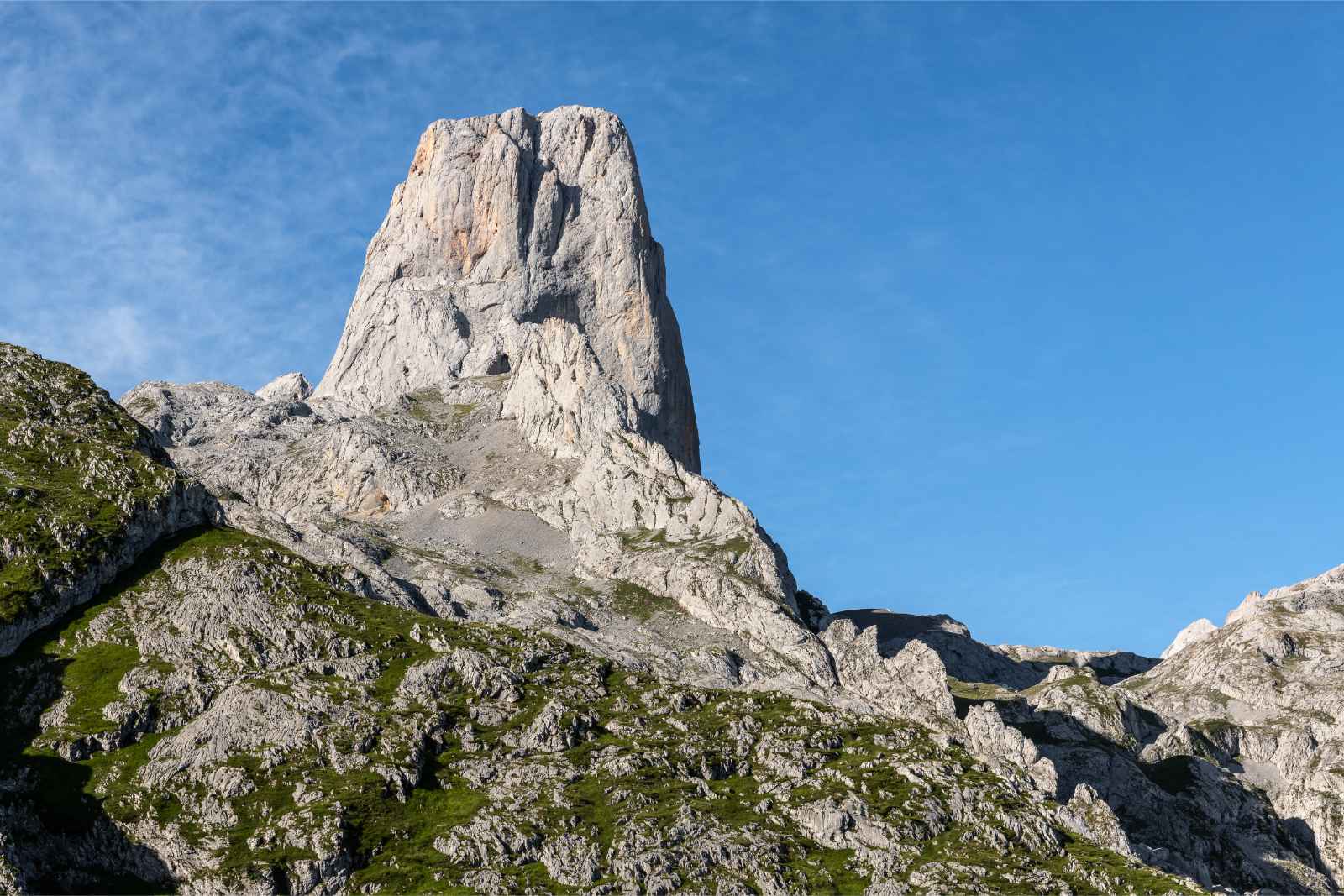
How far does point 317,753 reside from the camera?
548 ft

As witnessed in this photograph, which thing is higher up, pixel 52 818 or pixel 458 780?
pixel 458 780

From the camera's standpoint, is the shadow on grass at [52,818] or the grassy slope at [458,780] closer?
the shadow on grass at [52,818]

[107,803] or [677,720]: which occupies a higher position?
[677,720]

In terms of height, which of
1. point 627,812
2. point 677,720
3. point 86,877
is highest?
point 677,720

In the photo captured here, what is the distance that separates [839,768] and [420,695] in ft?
158

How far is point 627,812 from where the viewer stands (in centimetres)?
16100

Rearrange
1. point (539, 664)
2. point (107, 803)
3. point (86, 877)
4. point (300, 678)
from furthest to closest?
point (539, 664) < point (300, 678) < point (107, 803) < point (86, 877)

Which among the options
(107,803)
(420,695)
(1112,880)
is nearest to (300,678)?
(420,695)

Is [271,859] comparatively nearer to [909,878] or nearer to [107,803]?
[107,803]

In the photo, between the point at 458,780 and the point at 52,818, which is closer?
the point at 52,818

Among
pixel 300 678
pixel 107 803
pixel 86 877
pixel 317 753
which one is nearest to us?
pixel 86 877

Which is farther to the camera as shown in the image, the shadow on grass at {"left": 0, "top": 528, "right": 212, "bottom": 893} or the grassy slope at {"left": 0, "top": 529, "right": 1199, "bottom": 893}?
the grassy slope at {"left": 0, "top": 529, "right": 1199, "bottom": 893}

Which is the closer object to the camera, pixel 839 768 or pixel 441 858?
pixel 441 858

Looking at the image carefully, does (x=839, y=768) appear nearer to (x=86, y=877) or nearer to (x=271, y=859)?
(x=271, y=859)
